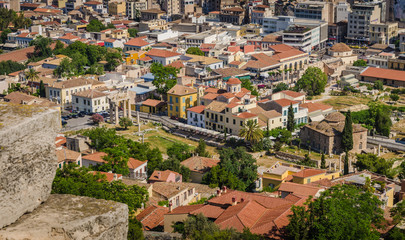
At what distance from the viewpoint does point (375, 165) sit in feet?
140

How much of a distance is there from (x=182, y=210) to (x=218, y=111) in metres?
26.2

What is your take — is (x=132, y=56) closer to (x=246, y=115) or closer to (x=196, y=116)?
(x=196, y=116)

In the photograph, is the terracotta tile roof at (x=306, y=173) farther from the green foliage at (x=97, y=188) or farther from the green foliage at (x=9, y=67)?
the green foliage at (x=9, y=67)

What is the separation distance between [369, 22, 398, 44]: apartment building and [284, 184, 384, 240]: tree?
70.0 m

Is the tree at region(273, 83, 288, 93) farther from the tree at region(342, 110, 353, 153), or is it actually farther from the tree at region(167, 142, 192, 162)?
the tree at region(167, 142, 192, 162)

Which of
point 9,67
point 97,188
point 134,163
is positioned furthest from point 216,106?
point 9,67

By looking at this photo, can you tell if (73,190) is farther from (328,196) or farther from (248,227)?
(328,196)

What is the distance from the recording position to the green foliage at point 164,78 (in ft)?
204

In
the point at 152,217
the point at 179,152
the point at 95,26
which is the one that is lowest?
the point at 179,152

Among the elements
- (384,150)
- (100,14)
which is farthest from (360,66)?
(100,14)

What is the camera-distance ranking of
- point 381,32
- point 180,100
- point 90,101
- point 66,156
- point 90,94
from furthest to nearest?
1. point 381,32
2. point 90,94
3. point 90,101
4. point 180,100
5. point 66,156

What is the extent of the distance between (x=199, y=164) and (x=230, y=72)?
29851 millimetres

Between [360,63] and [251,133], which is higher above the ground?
[360,63]

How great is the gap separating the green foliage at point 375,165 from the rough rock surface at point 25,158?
38622 millimetres
